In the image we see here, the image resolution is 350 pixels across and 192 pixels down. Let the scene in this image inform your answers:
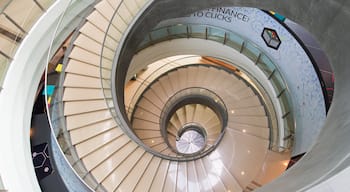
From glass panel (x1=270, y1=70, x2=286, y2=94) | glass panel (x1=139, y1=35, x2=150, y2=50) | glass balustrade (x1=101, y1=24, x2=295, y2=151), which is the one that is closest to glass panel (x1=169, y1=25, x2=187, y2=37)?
glass balustrade (x1=101, y1=24, x2=295, y2=151)

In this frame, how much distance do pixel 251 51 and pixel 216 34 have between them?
1316 millimetres

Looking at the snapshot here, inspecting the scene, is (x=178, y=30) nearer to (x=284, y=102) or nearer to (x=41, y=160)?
(x=284, y=102)

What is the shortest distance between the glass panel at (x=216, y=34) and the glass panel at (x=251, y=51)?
844 millimetres

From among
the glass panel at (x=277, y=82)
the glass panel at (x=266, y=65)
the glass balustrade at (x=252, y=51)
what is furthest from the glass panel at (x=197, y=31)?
the glass panel at (x=277, y=82)

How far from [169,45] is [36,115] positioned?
483cm

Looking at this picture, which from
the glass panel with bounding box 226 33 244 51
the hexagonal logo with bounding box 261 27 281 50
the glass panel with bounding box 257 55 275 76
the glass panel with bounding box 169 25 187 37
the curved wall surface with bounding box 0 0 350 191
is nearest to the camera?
the curved wall surface with bounding box 0 0 350 191

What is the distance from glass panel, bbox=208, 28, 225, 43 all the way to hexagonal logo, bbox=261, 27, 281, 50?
51.9 inches

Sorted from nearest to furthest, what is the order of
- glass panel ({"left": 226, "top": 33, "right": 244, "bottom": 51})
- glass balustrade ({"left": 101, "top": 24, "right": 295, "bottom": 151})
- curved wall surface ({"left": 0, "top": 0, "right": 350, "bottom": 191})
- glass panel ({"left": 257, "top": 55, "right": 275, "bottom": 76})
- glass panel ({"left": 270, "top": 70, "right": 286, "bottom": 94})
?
curved wall surface ({"left": 0, "top": 0, "right": 350, "bottom": 191}) < glass balustrade ({"left": 101, "top": 24, "right": 295, "bottom": 151}) < glass panel ({"left": 270, "top": 70, "right": 286, "bottom": 94}) < glass panel ({"left": 257, "top": 55, "right": 275, "bottom": 76}) < glass panel ({"left": 226, "top": 33, "right": 244, "bottom": 51})

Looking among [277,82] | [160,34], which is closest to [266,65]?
[277,82]

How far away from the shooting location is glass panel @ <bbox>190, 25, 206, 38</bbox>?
8695mm

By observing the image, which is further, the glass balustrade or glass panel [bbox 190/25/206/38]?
glass panel [bbox 190/25/206/38]

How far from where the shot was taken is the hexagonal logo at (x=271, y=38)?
7862 millimetres

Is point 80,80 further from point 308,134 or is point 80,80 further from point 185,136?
point 185,136

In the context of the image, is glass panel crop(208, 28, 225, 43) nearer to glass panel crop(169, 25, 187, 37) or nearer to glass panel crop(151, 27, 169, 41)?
glass panel crop(169, 25, 187, 37)
